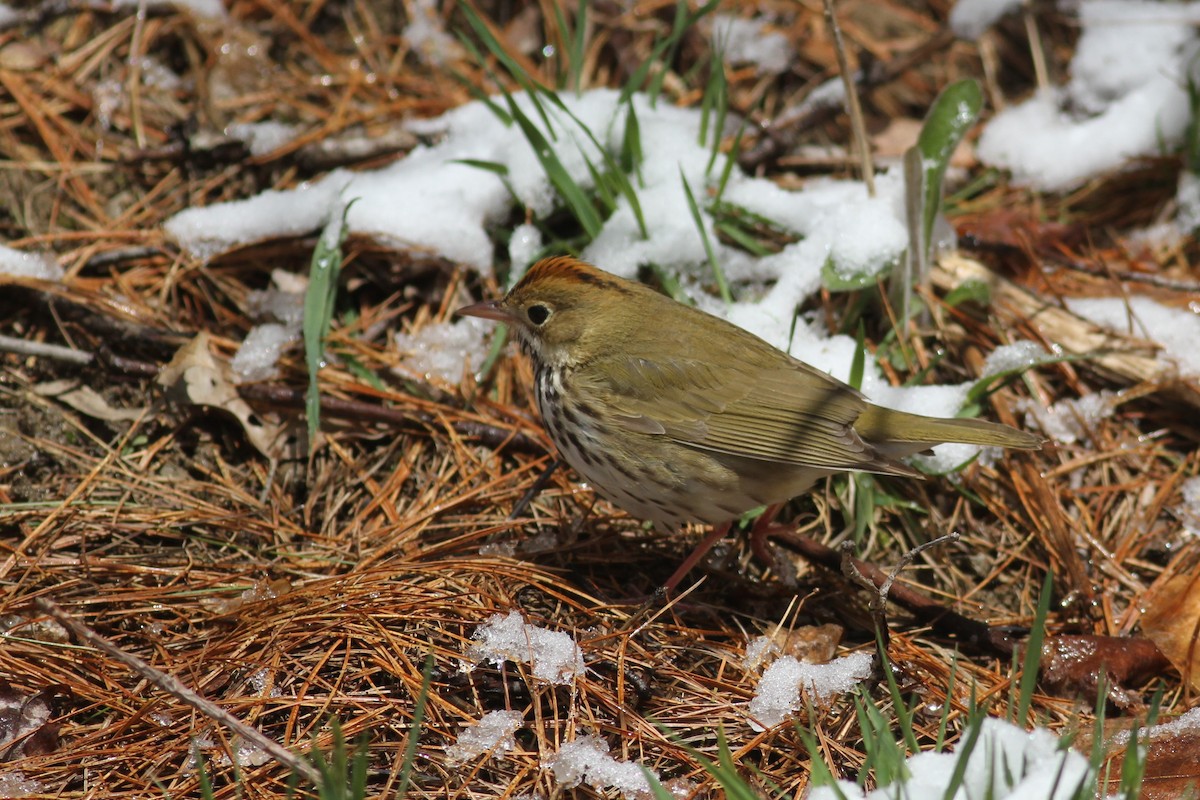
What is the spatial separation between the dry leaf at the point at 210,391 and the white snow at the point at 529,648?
52.3 inches

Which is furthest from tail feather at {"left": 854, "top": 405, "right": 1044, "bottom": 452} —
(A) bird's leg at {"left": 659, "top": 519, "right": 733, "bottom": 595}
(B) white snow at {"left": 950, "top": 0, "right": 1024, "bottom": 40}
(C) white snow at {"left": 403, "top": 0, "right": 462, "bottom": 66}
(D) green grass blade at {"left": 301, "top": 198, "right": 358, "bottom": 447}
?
(C) white snow at {"left": 403, "top": 0, "right": 462, "bottom": 66}

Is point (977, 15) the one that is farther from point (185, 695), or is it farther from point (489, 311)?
point (185, 695)

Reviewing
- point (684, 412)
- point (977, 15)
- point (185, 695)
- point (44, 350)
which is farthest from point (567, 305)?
point (977, 15)

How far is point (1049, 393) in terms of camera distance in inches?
166

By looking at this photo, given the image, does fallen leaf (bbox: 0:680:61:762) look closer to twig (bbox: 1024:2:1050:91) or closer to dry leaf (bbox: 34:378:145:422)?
dry leaf (bbox: 34:378:145:422)

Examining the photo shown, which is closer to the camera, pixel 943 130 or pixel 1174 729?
pixel 1174 729

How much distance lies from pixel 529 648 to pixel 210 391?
66.5 inches

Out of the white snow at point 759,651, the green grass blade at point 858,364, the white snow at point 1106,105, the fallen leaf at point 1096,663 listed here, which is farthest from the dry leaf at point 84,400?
the white snow at point 1106,105

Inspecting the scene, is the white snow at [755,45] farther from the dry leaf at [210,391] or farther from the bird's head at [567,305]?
the dry leaf at [210,391]

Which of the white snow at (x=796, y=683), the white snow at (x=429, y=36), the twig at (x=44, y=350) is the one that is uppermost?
the white snow at (x=429, y=36)

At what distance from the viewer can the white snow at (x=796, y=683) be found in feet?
9.87

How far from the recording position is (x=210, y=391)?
13.0 ft

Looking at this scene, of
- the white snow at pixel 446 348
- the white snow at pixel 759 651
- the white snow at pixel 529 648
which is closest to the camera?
the white snow at pixel 529 648

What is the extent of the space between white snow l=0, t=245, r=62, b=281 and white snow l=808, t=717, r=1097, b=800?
136 inches
